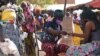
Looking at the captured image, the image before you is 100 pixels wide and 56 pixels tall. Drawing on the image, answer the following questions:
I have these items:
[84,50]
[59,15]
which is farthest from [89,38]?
[59,15]

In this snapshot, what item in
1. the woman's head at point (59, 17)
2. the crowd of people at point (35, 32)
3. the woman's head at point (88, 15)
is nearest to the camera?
the crowd of people at point (35, 32)

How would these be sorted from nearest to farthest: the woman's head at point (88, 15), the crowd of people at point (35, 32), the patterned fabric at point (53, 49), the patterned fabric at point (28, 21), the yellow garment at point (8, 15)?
the crowd of people at point (35, 32)
the woman's head at point (88, 15)
the patterned fabric at point (53, 49)
the yellow garment at point (8, 15)
the patterned fabric at point (28, 21)

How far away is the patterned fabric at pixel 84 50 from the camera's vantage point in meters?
6.06

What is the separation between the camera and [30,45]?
26.8 feet

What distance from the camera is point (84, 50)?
6117 mm

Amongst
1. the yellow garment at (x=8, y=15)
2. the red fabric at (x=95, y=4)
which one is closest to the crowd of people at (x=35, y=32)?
the yellow garment at (x=8, y=15)

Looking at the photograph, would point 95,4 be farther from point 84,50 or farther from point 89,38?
point 84,50

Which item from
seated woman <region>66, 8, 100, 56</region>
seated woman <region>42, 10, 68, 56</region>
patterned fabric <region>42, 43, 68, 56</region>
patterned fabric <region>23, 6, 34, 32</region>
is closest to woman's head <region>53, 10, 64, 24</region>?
patterned fabric <region>23, 6, 34, 32</region>

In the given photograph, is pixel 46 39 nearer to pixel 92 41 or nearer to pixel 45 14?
pixel 92 41

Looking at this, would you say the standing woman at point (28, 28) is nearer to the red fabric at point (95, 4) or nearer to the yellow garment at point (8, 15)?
the yellow garment at point (8, 15)

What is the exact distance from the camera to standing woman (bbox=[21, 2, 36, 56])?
26.0ft

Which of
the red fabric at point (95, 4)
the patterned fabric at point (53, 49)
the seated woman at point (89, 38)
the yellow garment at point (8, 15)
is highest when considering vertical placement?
the red fabric at point (95, 4)

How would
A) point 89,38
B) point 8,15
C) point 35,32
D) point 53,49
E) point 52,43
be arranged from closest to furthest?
point 89,38, point 53,49, point 52,43, point 8,15, point 35,32

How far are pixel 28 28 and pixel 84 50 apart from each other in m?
2.15
